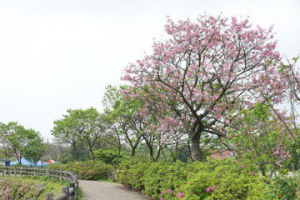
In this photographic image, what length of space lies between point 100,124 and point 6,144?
15.4 meters

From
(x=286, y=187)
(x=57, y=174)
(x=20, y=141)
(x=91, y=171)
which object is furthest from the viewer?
(x=20, y=141)

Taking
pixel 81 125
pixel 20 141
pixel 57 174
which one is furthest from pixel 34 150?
pixel 57 174

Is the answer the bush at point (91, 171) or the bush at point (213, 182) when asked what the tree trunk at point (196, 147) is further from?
the bush at point (91, 171)

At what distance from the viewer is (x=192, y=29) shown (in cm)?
1007

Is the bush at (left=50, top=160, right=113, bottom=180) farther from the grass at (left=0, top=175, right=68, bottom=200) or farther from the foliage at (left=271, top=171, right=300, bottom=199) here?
the foliage at (left=271, top=171, right=300, bottom=199)

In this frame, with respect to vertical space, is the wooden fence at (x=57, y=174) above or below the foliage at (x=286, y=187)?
below

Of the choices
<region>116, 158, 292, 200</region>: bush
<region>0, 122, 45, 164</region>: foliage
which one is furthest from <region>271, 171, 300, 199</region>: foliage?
<region>0, 122, 45, 164</region>: foliage

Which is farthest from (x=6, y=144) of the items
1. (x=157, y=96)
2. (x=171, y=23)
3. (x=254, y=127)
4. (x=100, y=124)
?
(x=254, y=127)

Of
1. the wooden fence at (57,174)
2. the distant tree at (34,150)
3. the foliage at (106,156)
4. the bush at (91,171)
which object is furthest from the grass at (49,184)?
the distant tree at (34,150)

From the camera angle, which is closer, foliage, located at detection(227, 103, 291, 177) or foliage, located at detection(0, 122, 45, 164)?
foliage, located at detection(227, 103, 291, 177)

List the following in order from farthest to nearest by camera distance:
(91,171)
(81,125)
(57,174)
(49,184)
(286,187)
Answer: (81,125)
(91,171)
(57,174)
(49,184)
(286,187)

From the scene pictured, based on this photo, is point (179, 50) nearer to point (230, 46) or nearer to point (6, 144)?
point (230, 46)

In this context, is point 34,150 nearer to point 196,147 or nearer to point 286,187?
point 196,147

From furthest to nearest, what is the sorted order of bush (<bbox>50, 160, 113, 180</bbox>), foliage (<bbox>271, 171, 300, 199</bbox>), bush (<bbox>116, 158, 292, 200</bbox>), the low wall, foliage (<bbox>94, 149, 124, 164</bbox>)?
1. foliage (<bbox>94, 149, 124, 164</bbox>)
2. bush (<bbox>50, 160, 113, 180</bbox>)
3. the low wall
4. bush (<bbox>116, 158, 292, 200</bbox>)
5. foliage (<bbox>271, 171, 300, 199</bbox>)
